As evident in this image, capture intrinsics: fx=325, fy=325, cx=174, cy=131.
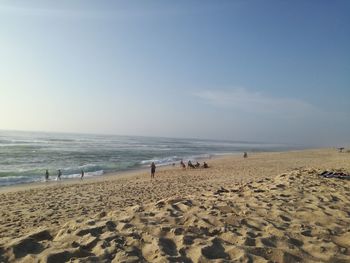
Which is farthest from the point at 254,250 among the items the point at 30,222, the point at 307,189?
the point at 30,222

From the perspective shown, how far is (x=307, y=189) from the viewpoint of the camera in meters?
9.33

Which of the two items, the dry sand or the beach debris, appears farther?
the beach debris

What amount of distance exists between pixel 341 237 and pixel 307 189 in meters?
3.99

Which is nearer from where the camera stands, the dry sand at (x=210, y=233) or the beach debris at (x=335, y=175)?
the dry sand at (x=210, y=233)

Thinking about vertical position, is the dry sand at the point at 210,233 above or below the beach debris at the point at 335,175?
below

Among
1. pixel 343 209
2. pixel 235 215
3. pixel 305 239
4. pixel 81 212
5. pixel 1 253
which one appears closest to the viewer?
pixel 1 253

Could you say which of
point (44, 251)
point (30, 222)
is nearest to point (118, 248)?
point (44, 251)

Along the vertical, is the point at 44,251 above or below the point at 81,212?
above

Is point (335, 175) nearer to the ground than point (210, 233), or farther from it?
farther from it

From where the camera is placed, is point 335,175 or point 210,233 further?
point 335,175

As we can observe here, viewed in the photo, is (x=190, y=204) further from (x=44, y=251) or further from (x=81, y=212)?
(x=81, y=212)

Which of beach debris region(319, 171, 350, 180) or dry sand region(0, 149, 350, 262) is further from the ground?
beach debris region(319, 171, 350, 180)

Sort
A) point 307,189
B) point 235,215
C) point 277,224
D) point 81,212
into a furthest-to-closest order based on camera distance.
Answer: point 81,212 < point 307,189 < point 235,215 < point 277,224

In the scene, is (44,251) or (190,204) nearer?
(44,251)
